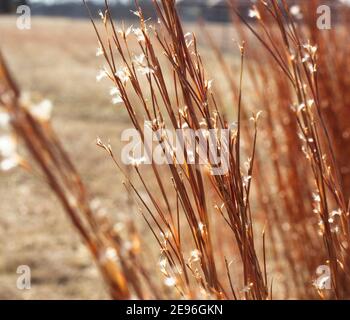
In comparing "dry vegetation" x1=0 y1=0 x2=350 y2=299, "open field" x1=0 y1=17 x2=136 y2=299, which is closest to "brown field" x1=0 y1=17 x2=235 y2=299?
"open field" x1=0 y1=17 x2=136 y2=299

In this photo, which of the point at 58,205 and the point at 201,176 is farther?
the point at 58,205

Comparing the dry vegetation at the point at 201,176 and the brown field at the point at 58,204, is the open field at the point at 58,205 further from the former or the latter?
the dry vegetation at the point at 201,176

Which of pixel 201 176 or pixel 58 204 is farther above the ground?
pixel 58 204

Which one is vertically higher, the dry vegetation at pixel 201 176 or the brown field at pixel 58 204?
the brown field at pixel 58 204

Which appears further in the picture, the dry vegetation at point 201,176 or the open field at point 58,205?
the open field at point 58,205

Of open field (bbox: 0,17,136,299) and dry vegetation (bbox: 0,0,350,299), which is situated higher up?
open field (bbox: 0,17,136,299)

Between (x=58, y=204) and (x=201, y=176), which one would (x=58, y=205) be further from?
(x=201, y=176)

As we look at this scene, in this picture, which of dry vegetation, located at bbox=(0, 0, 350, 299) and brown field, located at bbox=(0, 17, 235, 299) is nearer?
dry vegetation, located at bbox=(0, 0, 350, 299)

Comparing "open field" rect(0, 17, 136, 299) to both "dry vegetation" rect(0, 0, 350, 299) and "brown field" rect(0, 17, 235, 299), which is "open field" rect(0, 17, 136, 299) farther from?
"dry vegetation" rect(0, 0, 350, 299)

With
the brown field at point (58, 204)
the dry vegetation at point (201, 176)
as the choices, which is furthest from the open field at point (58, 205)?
the dry vegetation at point (201, 176)

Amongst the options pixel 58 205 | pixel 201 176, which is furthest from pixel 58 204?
pixel 201 176

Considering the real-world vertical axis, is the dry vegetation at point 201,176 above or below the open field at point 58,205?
below

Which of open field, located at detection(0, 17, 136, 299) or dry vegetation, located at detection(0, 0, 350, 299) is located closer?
dry vegetation, located at detection(0, 0, 350, 299)

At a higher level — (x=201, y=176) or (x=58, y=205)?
(x=58, y=205)
